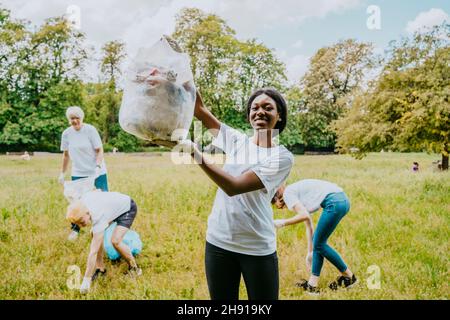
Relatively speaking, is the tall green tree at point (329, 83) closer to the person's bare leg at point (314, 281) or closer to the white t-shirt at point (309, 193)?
the white t-shirt at point (309, 193)

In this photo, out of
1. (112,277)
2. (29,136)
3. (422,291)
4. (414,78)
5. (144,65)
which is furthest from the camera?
(29,136)

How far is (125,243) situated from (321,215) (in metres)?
1.33

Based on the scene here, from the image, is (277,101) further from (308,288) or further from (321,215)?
(308,288)

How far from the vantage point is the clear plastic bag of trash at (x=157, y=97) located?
80cm

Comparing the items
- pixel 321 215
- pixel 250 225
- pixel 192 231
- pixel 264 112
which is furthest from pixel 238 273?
pixel 192 231

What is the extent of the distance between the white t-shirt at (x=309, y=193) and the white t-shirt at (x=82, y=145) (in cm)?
152

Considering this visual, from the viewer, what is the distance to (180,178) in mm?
4309

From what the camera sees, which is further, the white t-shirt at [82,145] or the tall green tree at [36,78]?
the tall green tree at [36,78]

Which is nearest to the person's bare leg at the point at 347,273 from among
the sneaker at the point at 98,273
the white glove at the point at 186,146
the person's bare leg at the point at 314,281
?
the person's bare leg at the point at 314,281

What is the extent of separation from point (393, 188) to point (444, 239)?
84 cm

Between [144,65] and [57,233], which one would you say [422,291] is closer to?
[144,65]

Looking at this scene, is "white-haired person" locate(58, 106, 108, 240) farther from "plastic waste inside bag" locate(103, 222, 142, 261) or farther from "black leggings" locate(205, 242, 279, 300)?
"black leggings" locate(205, 242, 279, 300)

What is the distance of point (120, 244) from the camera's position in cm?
233
